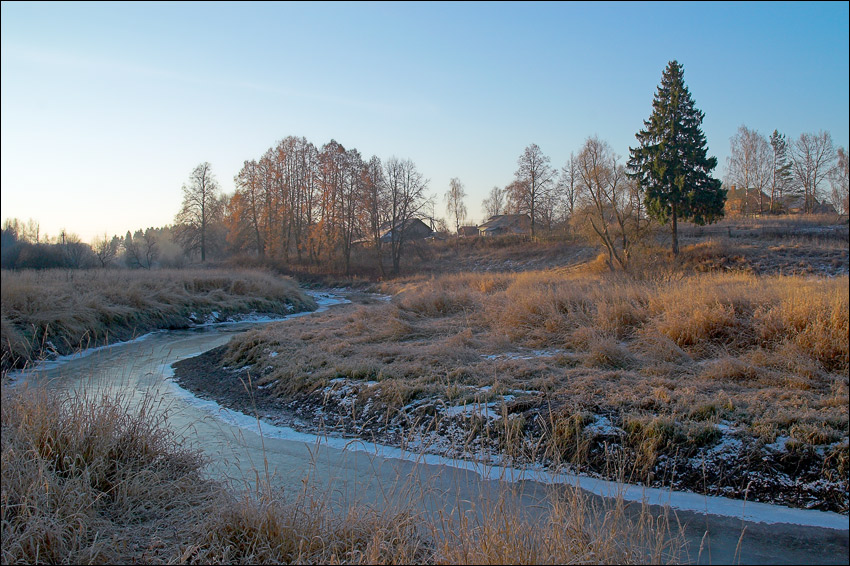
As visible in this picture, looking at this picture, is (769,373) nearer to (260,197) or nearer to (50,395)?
(50,395)

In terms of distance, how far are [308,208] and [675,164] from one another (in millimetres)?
34188

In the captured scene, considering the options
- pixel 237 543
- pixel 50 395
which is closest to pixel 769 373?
pixel 237 543

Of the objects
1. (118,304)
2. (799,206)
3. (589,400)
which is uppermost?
(799,206)

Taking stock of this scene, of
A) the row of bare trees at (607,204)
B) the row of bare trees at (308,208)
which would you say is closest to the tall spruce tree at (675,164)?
the row of bare trees at (607,204)

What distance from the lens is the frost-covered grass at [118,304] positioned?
13.1 meters

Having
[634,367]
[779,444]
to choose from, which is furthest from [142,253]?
[779,444]

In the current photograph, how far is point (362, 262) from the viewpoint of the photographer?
50656 mm

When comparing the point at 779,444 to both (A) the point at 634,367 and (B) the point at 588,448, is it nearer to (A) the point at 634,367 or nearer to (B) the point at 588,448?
(B) the point at 588,448

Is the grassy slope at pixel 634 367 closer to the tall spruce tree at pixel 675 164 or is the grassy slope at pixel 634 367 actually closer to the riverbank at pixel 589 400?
the riverbank at pixel 589 400

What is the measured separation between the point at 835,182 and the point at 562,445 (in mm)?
9764

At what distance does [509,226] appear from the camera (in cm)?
6512

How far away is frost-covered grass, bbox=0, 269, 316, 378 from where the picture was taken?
1309 centimetres

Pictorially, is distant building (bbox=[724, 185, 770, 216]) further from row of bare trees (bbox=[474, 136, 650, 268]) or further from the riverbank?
the riverbank

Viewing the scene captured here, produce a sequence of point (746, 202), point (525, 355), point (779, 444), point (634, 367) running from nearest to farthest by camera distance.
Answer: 1. point (779, 444)
2. point (634, 367)
3. point (525, 355)
4. point (746, 202)
